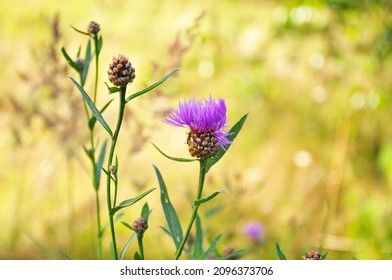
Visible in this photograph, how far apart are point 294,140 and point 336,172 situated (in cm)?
19

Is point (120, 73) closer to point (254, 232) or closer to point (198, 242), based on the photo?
point (198, 242)

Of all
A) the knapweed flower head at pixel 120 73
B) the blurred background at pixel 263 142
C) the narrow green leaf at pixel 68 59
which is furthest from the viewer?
the blurred background at pixel 263 142

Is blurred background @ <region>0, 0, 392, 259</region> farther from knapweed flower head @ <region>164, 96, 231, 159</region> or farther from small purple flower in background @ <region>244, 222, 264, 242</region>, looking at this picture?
knapweed flower head @ <region>164, 96, 231, 159</region>

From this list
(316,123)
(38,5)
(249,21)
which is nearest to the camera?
(316,123)

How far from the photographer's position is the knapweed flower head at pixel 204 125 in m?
0.64

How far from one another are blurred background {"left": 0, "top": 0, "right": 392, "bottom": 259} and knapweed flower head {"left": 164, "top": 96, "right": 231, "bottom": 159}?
1004 millimetres

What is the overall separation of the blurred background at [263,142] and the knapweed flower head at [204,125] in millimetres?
1004

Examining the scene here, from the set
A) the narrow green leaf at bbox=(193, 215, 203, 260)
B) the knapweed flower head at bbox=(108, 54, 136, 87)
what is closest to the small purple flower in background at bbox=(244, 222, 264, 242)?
the narrow green leaf at bbox=(193, 215, 203, 260)

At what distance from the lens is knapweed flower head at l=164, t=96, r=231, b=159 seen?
639 millimetres

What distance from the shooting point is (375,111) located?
2080 millimetres

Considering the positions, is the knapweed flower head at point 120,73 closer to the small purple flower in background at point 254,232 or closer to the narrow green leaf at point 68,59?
the narrow green leaf at point 68,59

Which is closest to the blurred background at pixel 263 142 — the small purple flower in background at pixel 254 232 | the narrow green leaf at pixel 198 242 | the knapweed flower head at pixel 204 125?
the small purple flower in background at pixel 254 232
